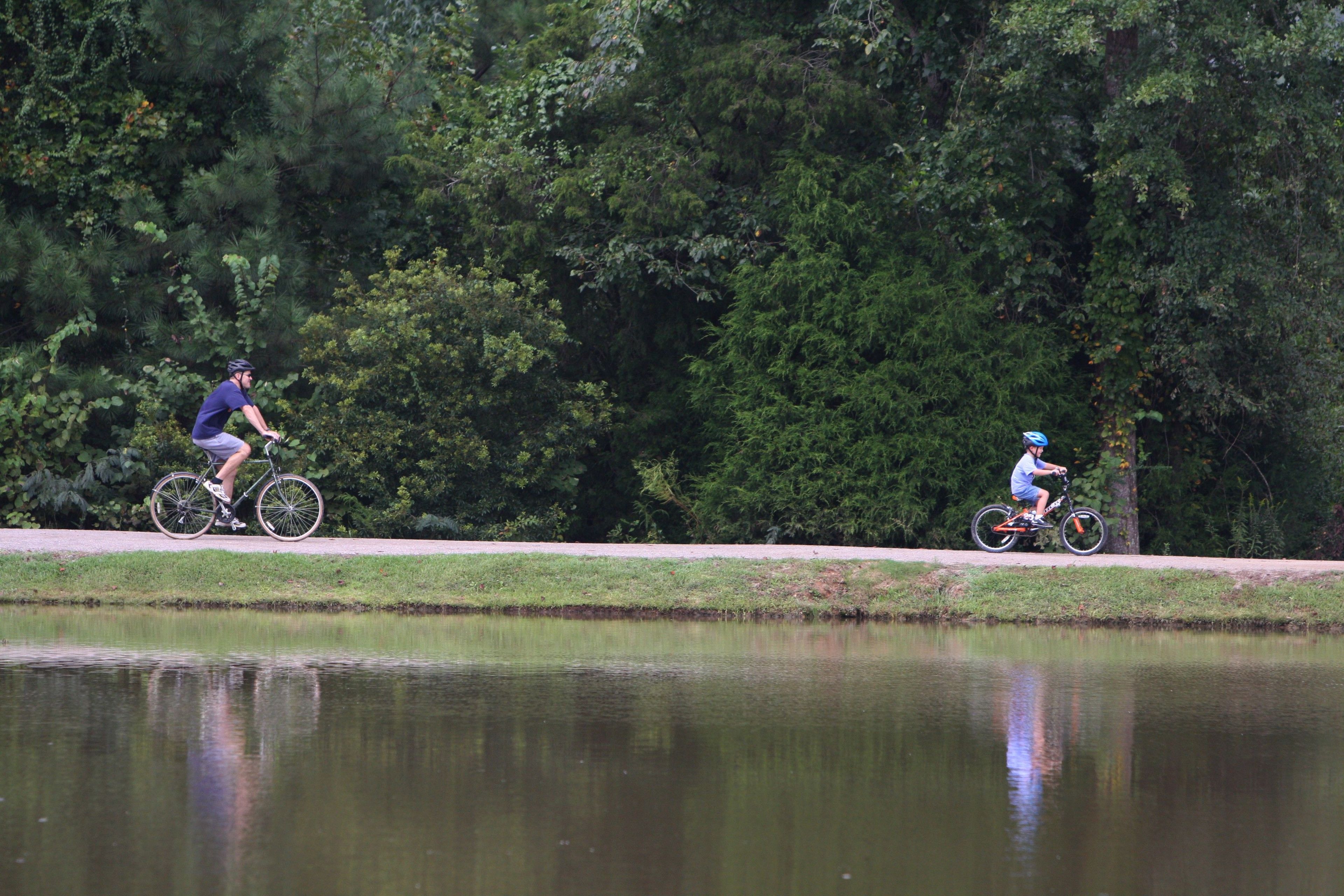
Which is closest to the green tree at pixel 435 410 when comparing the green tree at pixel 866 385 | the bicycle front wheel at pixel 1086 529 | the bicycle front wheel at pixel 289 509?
the green tree at pixel 866 385

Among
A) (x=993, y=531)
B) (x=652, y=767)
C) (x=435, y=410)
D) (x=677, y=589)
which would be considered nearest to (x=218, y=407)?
(x=435, y=410)

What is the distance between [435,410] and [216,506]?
4.60 metres

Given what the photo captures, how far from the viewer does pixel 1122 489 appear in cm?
2066

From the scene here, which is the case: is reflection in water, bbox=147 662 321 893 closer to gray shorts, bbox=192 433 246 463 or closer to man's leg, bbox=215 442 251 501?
man's leg, bbox=215 442 251 501

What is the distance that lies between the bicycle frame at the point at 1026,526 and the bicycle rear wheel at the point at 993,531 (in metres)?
0.03

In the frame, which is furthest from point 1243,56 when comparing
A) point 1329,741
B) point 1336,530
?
point 1329,741

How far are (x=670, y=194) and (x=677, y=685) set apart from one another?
42.8ft

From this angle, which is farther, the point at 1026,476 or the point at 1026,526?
the point at 1026,476

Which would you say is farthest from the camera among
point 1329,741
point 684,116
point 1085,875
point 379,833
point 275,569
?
point 684,116

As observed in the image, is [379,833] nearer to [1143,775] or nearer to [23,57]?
[1143,775]

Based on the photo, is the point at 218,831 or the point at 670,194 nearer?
the point at 218,831

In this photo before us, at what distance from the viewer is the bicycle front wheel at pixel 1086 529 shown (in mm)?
18344

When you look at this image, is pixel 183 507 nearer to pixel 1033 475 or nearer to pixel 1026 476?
pixel 1026 476

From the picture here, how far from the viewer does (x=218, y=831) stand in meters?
5.86
